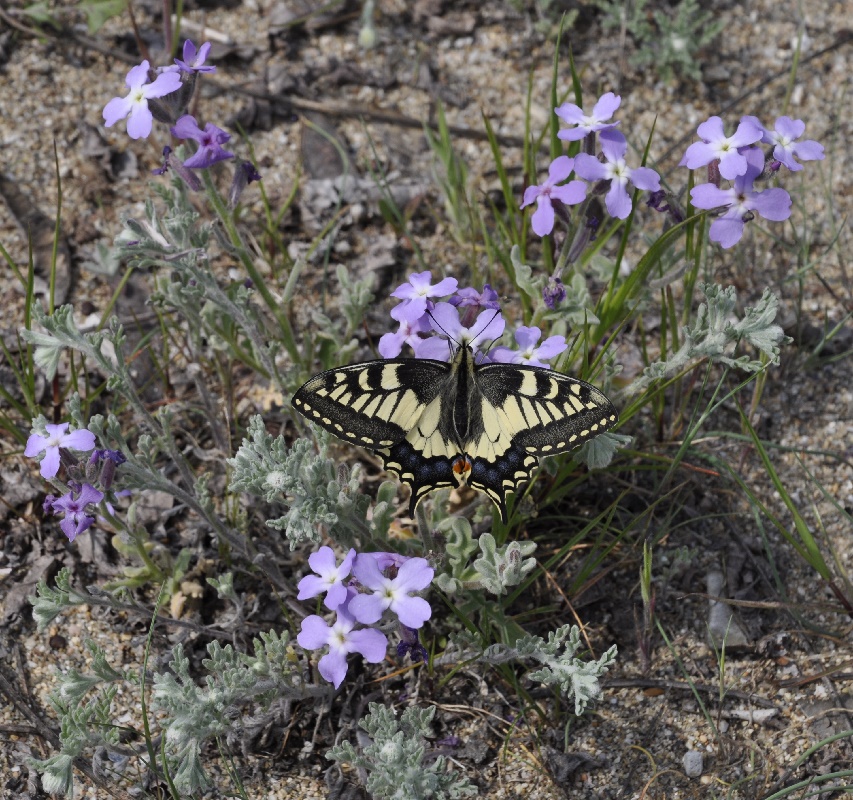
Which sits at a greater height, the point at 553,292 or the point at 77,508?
the point at 553,292

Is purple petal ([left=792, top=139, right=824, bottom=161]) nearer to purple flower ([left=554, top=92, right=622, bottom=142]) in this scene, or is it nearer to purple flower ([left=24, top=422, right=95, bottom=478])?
purple flower ([left=554, top=92, right=622, bottom=142])

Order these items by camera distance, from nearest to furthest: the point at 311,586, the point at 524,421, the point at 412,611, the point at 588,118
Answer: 1. the point at 412,611
2. the point at 311,586
3. the point at 524,421
4. the point at 588,118

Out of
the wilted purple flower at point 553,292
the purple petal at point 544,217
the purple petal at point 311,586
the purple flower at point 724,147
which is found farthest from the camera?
the wilted purple flower at point 553,292

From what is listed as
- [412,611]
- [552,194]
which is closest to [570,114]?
[552,194]

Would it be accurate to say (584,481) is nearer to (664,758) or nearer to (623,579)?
(623,579)

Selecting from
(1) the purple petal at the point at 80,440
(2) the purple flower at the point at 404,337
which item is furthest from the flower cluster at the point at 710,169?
(1) the purple petal at the point at 80,440

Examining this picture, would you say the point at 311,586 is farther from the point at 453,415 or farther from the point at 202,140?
the point at 202,140

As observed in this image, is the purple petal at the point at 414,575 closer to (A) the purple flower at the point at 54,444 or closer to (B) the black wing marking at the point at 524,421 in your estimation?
(B) the black wing marking at the point at 524,421

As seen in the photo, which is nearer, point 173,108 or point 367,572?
point 367,572
